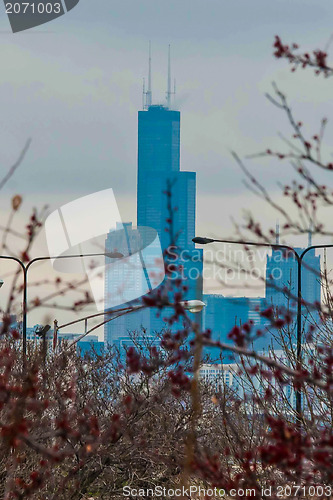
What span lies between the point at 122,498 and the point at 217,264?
1392 centimetres

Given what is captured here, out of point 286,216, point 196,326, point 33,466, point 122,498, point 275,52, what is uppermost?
point 275,52

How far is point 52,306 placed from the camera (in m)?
6.15

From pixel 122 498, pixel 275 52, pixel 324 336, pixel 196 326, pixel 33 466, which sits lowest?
pixel 122 498

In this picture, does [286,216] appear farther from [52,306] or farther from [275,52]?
[52,306]

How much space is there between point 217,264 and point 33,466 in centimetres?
857

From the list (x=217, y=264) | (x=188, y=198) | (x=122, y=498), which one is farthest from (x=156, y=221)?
(x=217, y=264)

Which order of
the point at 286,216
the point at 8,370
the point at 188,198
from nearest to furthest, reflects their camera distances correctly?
the point at 8,370 → the point at 286,216 → the point at 188,198

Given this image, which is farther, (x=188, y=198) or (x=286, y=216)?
(x=188, y=198)

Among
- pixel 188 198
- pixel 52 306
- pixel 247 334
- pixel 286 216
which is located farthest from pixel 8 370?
pixel 188 198

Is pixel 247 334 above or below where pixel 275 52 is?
below

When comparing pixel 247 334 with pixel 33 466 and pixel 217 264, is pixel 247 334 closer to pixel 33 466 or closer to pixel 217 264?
pixel 217 264

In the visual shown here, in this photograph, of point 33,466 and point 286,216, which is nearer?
point 286,216

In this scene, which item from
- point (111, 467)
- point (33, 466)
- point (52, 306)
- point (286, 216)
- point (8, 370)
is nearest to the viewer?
point (8, 370)

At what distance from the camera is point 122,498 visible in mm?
19953
